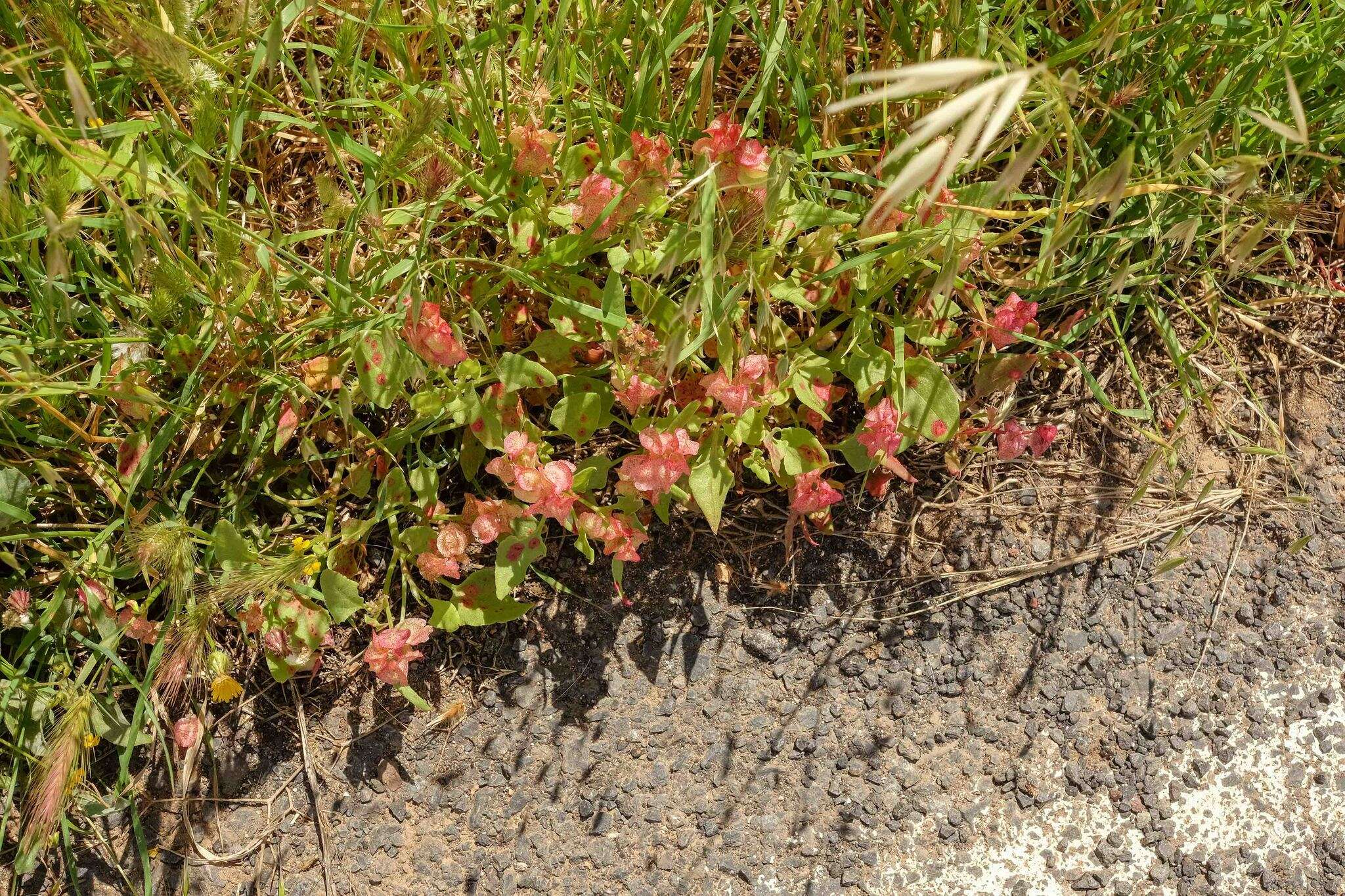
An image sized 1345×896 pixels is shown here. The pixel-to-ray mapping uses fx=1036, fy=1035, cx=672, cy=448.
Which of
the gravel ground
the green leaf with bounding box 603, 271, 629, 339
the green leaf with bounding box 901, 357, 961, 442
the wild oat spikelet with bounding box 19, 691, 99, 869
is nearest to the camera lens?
the wild oat spikelet with bounding box 19, 691, 99, 869

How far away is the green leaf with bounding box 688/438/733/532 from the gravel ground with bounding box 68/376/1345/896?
28 cm

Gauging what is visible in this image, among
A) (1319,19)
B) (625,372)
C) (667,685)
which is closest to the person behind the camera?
(625,372)

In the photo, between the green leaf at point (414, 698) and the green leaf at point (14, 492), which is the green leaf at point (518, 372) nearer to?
the green leaf at point (414, 698)

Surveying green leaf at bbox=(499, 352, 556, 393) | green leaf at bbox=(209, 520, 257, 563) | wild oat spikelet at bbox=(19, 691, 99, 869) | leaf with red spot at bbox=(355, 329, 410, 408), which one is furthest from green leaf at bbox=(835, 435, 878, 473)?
wild oat spikelet at bbox=(19, 691, 99, 869)

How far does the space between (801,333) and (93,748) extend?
4.51 feet

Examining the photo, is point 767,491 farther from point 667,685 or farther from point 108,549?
point 108,549

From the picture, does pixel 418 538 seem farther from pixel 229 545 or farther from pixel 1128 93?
pixel 1128 93

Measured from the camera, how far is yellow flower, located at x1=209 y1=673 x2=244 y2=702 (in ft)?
5.31

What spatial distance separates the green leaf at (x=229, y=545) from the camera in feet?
4.84

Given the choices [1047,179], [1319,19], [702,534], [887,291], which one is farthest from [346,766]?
[1319,19]

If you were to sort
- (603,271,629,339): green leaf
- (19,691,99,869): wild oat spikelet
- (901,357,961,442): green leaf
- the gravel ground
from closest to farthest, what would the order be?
1. (19,691,99,869): wild oat spikelet
2. (603,271,629,339): green leaf
3. (901,357,961,442): green leaf
4. the gravel ground

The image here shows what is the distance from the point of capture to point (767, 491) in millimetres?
1815

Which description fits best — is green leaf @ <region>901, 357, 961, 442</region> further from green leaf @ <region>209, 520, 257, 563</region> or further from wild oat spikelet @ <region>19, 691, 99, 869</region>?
wild oat spikelet @ <region>19, 691, 99, 869</region>

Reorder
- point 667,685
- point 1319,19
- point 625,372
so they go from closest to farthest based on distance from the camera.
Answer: point 625,372 < point 1319,19 < point 667,685
